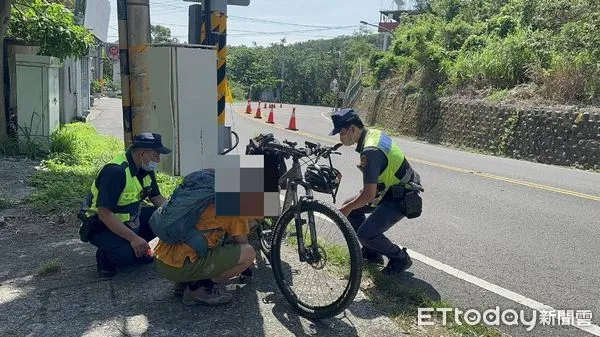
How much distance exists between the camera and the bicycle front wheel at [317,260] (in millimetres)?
3409

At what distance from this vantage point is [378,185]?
4.41 m

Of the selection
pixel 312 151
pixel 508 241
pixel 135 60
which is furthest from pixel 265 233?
pixel 508 241

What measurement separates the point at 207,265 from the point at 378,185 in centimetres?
165

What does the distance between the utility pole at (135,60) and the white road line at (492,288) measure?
1.83 metres

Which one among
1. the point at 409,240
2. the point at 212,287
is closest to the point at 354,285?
the point at 212,287

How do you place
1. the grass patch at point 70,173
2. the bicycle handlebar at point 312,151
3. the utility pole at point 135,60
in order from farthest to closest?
the grass patch at point 70,173
the utility pole at point 135,60
the bicycle handlebar at point 312,151

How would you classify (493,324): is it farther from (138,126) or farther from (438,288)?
(138,126)

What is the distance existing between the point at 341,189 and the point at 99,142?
223 inches

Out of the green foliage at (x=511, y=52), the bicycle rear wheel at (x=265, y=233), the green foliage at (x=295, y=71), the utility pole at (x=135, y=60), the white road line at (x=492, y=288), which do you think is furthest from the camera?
the green foliage at (x=295, y=71)

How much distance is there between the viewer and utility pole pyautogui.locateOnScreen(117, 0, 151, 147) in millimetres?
4859

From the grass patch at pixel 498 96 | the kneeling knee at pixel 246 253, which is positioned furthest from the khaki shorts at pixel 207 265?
the grass patch at pixel 498 96

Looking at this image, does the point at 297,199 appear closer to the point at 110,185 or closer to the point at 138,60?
the point at 110,185

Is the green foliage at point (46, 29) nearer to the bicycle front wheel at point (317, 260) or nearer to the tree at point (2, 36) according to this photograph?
the tree at point (2, 36)

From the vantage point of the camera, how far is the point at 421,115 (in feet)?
67.8
